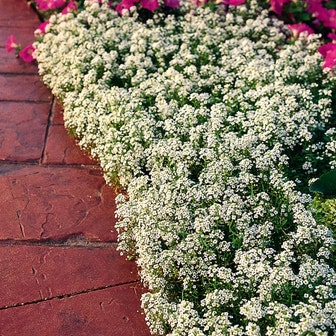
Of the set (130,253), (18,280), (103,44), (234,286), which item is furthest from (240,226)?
(103,44)

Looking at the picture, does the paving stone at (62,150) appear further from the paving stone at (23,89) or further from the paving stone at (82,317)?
the paving stone at (82,317)

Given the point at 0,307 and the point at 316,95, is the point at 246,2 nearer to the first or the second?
the point at 316,95

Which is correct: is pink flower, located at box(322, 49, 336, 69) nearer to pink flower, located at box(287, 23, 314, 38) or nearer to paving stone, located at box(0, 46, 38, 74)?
pink flower, located at box(287, 23, 314, 38)

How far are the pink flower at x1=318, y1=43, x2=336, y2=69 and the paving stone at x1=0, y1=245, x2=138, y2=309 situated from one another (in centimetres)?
174

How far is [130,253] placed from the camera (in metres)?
3.08

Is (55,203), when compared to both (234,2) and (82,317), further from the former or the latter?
(234,2)

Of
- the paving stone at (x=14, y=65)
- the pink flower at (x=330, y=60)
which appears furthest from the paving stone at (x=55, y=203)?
the pink flower at (x=330, y=60)

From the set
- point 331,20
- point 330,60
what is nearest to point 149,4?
point 331,20

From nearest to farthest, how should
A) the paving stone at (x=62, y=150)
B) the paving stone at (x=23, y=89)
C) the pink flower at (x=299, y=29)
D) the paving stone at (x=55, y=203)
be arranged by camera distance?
1. the paving stone at (x=55, y=203)
2. the paving stone at (x=62, y=150)
3. the paving stone at (x=23, y=89)
4. the pink flower at (x=299, y=29)

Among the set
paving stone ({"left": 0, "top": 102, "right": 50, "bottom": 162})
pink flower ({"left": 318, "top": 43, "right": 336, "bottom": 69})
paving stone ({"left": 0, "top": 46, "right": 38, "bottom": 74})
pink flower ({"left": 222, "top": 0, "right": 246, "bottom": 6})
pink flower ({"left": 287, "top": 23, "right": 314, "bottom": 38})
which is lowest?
paving stone ({"left": 0, "top": 46, "right": 38, "bottom": 74})

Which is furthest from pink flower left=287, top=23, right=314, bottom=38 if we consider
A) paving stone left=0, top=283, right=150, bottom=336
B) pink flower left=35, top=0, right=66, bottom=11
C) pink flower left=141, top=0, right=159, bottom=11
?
paving stone left=0, top=283, right=150, bottom=336

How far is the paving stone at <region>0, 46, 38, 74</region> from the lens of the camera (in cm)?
457

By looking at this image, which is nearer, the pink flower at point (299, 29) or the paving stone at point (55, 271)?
the paving stone at point (55, 271)

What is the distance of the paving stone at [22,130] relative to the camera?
12.3 ft
